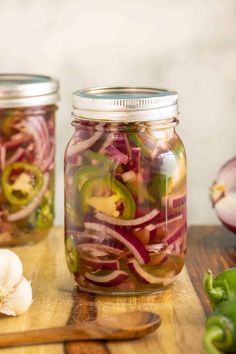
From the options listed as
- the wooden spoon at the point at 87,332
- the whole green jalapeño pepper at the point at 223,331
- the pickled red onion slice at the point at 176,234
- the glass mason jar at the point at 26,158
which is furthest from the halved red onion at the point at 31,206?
the whole green jalapeño pepper at the point at 223,331

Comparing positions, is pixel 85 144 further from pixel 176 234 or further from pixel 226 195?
pixel 226 195

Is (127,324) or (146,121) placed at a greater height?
(146,121)

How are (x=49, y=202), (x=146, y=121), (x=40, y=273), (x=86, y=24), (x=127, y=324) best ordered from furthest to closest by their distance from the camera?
(x=86, y=24)
(x=49, y=202)
(x=40, y=273)
(x=146, y=121)
(x=127, y=324)

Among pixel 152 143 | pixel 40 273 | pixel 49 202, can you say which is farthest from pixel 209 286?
pixel 49 202

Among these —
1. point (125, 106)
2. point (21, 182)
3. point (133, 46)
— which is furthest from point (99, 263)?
point (133, 46)

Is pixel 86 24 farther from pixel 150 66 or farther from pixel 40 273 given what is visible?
pixel 40 273

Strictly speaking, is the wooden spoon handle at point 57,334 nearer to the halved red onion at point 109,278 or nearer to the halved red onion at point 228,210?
the halved red onion at point 109,278

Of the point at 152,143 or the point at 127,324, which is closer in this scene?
the point at 127,324

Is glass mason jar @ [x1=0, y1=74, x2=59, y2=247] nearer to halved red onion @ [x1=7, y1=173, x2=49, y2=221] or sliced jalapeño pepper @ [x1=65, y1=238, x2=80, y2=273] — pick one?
halved red onion @ [x1=7, y1=173, x2=49, y2=221]
